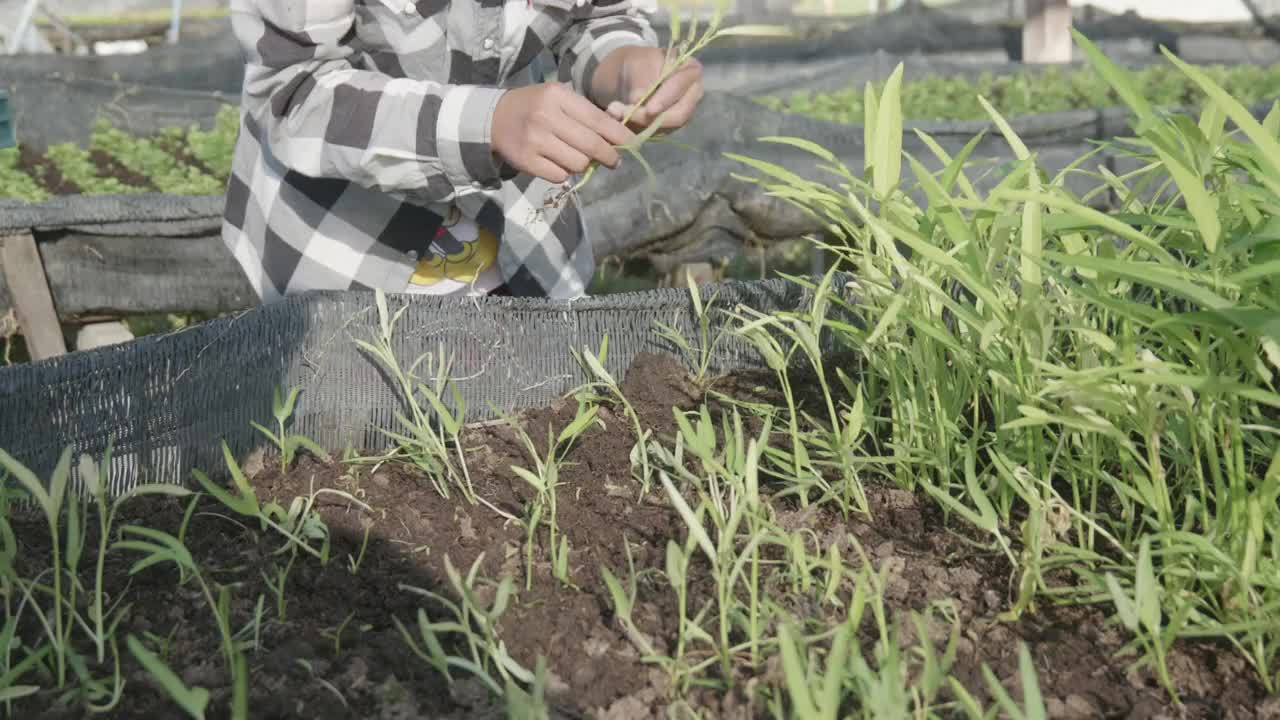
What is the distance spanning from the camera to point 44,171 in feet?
11.7

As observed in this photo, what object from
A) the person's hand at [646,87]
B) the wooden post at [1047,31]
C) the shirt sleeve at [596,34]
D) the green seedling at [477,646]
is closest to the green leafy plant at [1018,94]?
the wooden post at [1047,31]

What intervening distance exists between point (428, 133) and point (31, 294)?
167 centimetres

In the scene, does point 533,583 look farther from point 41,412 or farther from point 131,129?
point 131,129

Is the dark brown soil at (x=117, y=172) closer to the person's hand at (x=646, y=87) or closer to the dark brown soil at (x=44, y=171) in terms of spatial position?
the dark brown soil at (x=44, y=171)

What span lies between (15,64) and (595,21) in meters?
4.23

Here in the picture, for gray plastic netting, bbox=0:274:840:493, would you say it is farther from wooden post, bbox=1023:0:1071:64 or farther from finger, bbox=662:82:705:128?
wooden post, bbox=1023:0:1071:64

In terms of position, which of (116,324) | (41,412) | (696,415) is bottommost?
(116,324)

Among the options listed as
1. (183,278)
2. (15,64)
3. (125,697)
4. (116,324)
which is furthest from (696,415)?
(15,64)

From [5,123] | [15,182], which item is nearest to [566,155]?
[5,123]

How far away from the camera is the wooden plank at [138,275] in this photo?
2.62m

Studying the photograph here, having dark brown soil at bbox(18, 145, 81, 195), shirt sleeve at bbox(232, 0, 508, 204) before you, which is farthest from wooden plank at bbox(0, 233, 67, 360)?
shirt sleeve at bbox(232, 0, 508, 204)

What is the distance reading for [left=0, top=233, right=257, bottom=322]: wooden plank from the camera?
2619mm

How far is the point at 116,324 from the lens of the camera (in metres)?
3.07

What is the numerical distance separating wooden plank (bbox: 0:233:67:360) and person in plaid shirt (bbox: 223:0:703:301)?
3.47 feet
